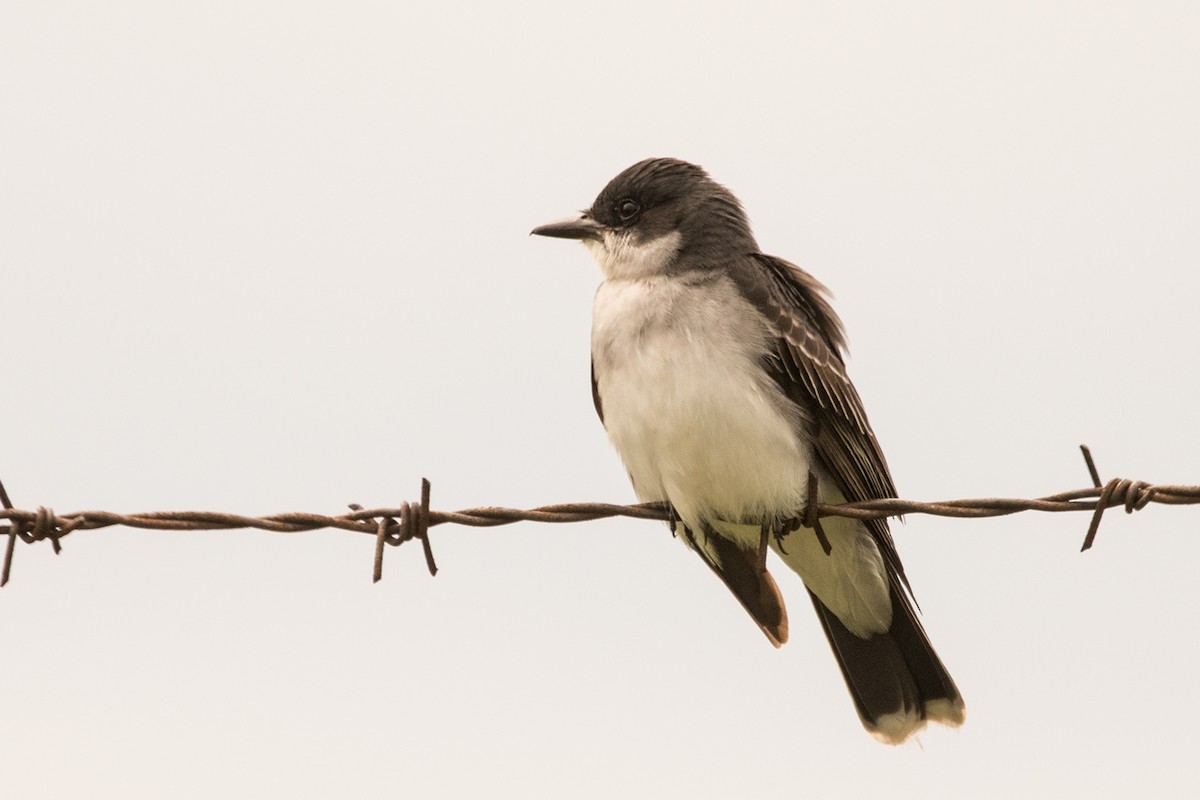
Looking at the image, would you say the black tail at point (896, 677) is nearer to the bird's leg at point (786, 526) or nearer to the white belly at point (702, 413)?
the bird's leg at point (786, 526)

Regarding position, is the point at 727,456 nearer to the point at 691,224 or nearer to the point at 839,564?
the point at 839,564

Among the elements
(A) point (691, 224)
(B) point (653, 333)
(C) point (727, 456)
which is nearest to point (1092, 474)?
(C) point (727, 456)

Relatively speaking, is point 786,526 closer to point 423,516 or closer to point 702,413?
point 702,413

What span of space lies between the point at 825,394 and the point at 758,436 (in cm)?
44

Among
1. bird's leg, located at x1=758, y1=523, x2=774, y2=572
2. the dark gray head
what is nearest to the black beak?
the dark gray head

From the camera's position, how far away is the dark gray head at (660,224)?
7.14m

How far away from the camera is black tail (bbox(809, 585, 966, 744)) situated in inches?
271

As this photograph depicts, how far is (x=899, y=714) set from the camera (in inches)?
273

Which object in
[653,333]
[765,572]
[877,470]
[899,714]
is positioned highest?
[653,333]

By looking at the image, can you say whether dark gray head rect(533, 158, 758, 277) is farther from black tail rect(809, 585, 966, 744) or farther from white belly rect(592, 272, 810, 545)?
black tail rect(809, 585, 966, 744)

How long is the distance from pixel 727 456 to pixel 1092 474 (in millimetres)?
1914

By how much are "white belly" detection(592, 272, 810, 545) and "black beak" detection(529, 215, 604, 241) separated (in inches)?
43.9

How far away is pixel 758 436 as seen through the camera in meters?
6.21

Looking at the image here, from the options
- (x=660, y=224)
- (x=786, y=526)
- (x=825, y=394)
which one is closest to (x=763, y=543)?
(x=786, y=526)
